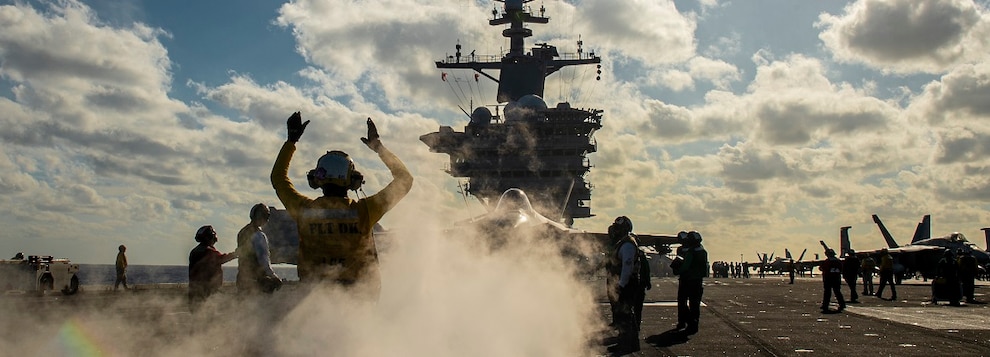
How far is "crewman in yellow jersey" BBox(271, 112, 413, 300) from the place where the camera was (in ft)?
17.1

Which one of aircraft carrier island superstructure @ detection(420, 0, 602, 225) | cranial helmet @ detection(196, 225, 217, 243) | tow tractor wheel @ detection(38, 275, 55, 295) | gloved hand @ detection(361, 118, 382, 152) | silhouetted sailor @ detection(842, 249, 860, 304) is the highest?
aircraft carrier island superstructure @ detection(420, 0, 602, 225)

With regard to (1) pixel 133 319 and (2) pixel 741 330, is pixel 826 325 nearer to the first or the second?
(2) pixel 741 330

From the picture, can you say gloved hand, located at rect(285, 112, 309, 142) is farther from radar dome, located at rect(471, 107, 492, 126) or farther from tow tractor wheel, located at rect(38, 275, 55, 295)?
radar dome, located at rect(471, 107, 492, 126)

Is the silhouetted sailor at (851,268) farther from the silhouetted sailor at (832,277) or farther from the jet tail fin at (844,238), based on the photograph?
the jet tail fin at (844,238)

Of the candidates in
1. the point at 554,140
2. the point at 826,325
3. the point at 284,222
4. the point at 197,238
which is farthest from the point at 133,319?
the point at 554,140

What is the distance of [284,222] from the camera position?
27109 mm

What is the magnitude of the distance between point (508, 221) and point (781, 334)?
991 centimetres

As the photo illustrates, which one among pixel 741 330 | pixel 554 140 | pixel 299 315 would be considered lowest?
→ pixel 741 330

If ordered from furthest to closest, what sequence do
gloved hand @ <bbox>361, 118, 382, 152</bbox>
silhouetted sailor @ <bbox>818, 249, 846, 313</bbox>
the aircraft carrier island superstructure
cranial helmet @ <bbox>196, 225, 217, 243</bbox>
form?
1. the aircraft carrier island superstructure
2. silhouetted sailor @ <bbox>818, 249, 846, 313</bbox>
3. cranial helmet @ <bbox>196, 225, 217, 243</bbox>
4. gloved hand @ <bbox>361, 118, 382, 152</bbox>

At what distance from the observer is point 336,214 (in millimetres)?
5195

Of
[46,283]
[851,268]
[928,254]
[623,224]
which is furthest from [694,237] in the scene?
[928,254]

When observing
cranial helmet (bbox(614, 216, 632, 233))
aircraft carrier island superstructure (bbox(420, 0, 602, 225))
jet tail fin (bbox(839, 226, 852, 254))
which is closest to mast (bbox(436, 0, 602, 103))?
aircraft carrier island superstructure (bbox(420, 0, 602, 225))

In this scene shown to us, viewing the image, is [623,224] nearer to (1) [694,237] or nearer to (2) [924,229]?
(1) [694,237]

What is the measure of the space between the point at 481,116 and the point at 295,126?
234 ft
